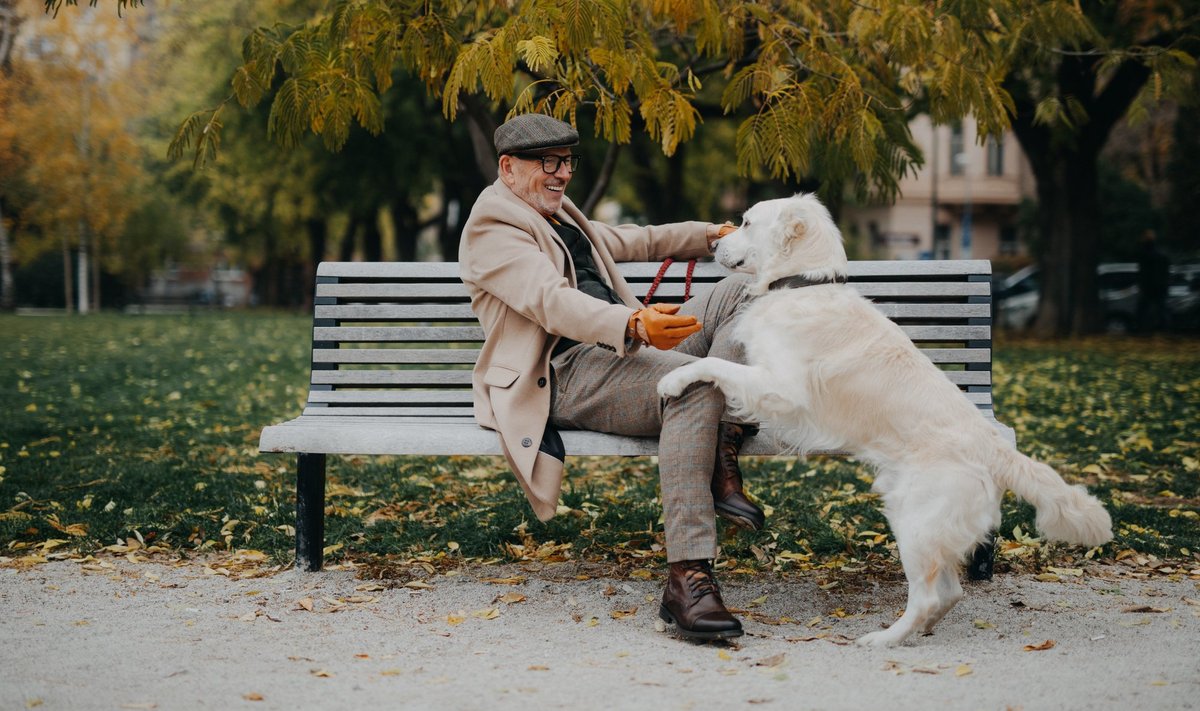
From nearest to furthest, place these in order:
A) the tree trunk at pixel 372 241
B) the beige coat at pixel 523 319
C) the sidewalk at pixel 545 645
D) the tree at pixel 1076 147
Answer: the sidewalk at pixel 545 645
the beige coat at pixel 523 319
the tree at pixel 1076 147
the tree trunk at pixel 372 241

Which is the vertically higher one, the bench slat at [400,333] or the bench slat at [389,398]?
the bench slat at [400,333]

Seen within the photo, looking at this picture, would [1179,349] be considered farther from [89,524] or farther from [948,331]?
[89,524]

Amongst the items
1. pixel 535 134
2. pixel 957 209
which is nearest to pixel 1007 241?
pixel 957 209

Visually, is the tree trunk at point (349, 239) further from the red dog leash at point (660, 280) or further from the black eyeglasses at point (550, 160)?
the black eyeglasses at point (550, 160)

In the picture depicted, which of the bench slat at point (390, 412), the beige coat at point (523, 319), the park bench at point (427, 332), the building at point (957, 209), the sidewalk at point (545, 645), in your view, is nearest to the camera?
the sidewalk at point (545, 645)

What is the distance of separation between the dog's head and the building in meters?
43.9

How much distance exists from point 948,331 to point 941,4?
1719 mm

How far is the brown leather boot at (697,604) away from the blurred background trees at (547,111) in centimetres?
215

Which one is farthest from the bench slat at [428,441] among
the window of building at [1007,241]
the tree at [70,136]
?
the window of building at [1007,241]

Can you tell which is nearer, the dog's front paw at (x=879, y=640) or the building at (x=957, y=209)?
the dog's front paw at (x=879, y=640)

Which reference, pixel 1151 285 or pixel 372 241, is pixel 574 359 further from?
pixel 372 241

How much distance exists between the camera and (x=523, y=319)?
171 inches

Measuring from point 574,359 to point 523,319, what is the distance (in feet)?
0.85

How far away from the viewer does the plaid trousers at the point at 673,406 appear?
3.80 metres
